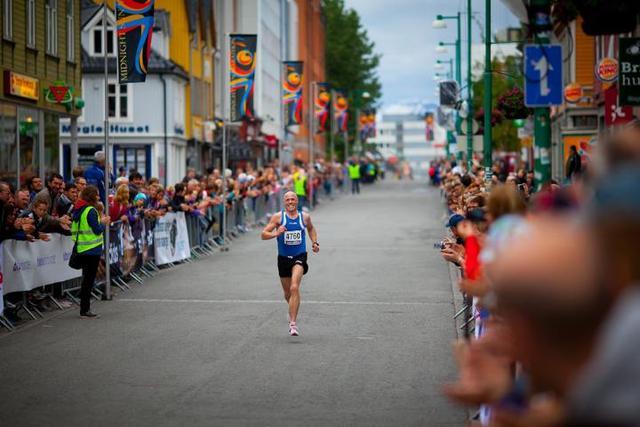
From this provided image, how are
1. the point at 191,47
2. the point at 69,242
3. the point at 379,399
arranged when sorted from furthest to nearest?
the point at 191,47 < the point at 69,242 < the point at 379,399

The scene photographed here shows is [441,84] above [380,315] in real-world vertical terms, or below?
above

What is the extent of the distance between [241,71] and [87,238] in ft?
60.1

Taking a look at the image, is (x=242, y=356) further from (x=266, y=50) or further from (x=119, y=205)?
(x=266, y=50)

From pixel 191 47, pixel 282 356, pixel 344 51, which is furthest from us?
pixel 344 51

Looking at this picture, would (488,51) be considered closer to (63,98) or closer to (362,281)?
(362,281)

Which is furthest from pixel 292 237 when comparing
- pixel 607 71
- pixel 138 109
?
pixel 138 109

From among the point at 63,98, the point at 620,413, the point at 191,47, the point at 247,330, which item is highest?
the point at 191,47

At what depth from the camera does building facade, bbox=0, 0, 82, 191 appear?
28500 mm

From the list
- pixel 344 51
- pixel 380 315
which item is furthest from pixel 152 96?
pixel 344 51

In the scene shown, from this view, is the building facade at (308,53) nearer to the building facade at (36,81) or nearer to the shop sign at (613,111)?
the building facade at (36,81)

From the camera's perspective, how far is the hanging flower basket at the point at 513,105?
79.4ft

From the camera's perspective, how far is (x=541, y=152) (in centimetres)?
1336

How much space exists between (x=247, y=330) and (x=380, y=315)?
2.17 m

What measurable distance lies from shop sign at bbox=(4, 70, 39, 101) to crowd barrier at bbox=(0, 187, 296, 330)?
503cm
